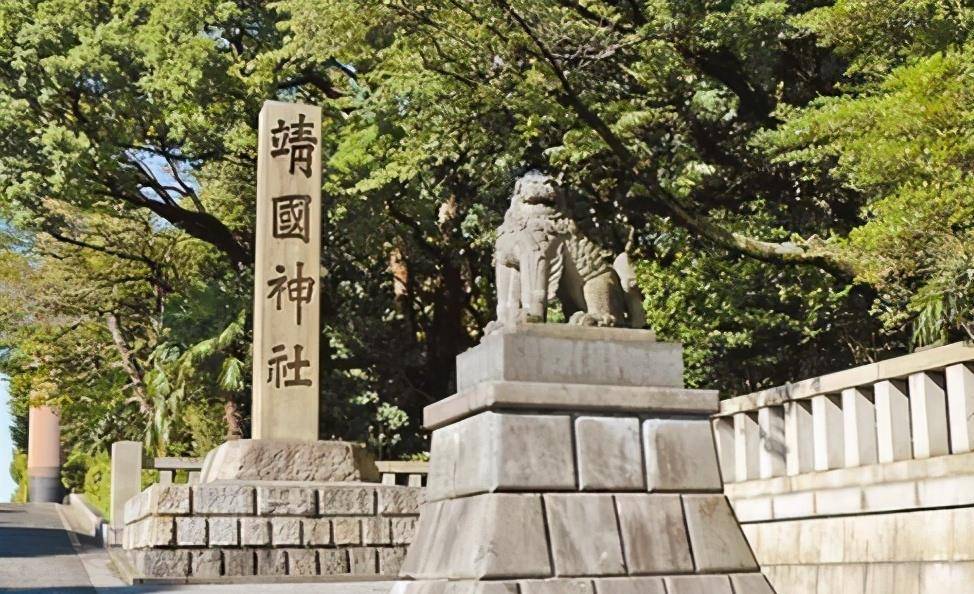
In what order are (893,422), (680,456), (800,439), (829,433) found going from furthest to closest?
(800,439) → (829,433) → (893,422) → (680,456)

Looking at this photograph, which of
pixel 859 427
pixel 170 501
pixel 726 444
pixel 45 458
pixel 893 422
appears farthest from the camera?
pixel 45 458

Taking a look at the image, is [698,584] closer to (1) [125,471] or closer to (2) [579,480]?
(2) [579,480]

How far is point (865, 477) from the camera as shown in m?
8.62

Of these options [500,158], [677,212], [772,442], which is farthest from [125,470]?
[772,442]

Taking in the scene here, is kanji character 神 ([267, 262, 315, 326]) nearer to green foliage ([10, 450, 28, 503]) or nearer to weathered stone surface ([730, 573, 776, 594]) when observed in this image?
weathered stone surface ([730, 573, 776, 594])

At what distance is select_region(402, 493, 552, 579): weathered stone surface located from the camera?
20.6 feet

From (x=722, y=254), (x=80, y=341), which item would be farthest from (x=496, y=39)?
(x=80, y=341)

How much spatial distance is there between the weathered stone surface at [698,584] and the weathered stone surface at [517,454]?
74 cm

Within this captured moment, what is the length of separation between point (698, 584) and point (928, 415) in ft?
8.22

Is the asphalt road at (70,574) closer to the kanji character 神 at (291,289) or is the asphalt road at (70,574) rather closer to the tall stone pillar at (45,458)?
the kanji character 神 at (291,289)

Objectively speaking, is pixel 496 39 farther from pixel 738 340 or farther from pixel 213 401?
pixel 213 401

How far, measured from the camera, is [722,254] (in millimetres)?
17406

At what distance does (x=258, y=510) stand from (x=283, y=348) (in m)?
2.27

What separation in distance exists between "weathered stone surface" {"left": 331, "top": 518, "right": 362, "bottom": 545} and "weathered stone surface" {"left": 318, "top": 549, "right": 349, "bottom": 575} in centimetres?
11
